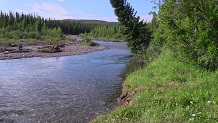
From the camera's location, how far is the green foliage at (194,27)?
36.5ft

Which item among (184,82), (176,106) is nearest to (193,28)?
(184,82)

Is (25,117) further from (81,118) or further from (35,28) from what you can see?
(35,28)

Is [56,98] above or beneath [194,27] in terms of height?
beneath

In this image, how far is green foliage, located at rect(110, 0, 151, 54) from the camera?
113 feet

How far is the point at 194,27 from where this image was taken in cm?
1245

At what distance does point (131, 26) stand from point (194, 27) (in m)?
22.9

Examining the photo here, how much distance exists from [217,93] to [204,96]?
52 centimetres

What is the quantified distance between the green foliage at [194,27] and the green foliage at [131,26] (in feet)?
66.7

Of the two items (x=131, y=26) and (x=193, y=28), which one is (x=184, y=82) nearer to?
(x=193, y=28)

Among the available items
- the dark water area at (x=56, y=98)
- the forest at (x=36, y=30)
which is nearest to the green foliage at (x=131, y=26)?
the dark water area at (x=56, y=98)

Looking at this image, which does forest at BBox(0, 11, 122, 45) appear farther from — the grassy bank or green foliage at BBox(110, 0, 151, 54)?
the grassy bank

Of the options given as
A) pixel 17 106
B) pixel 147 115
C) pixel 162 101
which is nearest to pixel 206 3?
pixel 162 101

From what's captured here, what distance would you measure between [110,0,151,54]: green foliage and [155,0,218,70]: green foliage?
20321 millimetres

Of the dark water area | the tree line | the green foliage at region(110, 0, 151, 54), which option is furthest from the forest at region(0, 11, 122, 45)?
the tree line
